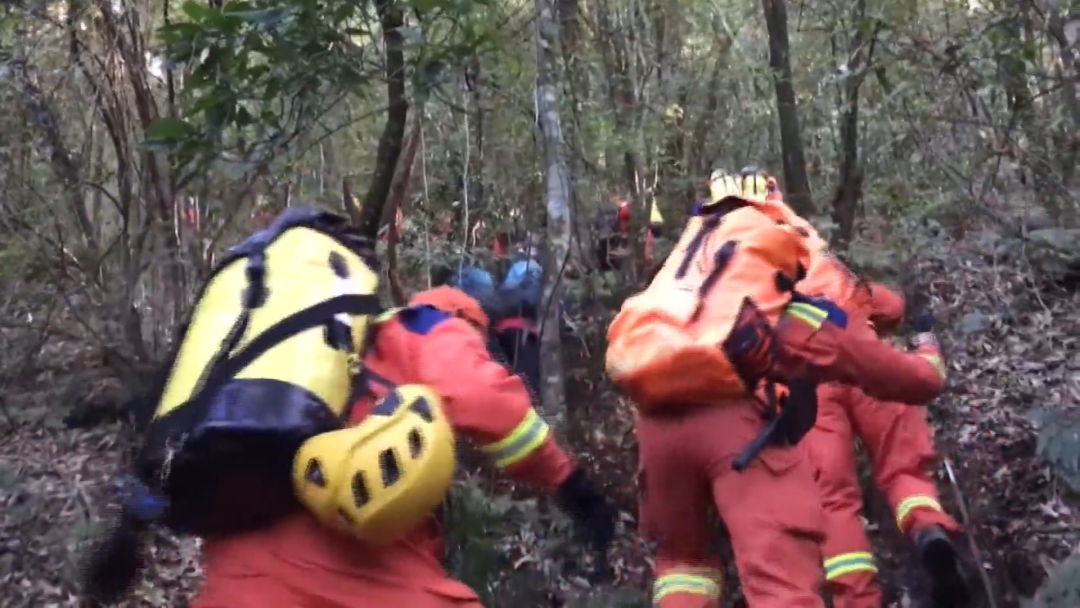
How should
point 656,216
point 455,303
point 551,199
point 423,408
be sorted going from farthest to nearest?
point 656,216 < point 551,199 < point 455,303 < point 423,408

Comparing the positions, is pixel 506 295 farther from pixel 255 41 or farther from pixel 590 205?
pixel 255 41

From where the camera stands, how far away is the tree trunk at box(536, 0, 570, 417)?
601 cm

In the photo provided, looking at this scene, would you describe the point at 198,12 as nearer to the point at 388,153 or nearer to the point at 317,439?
the point at 388,153

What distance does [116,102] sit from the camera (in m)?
6.70

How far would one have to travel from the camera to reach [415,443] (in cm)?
260

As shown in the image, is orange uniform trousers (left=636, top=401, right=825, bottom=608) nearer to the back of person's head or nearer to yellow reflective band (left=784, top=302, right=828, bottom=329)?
yellow reflective band (left=784, top=302, right=828, bottom=329)

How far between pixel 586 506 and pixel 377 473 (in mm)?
777

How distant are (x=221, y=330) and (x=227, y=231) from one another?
15.2 feet

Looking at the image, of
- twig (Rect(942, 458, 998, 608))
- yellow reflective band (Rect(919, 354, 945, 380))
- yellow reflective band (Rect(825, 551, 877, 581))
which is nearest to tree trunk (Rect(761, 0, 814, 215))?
twig (Rect(942, 458, 998, 608))

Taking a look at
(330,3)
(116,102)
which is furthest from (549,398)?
(116,102)

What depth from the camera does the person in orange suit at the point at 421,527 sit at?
2752mm

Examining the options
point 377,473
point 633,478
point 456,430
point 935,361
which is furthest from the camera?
point 633,478

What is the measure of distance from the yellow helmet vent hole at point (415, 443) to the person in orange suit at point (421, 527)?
0.85 ft

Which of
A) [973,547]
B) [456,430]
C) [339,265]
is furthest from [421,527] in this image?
[973,547]
